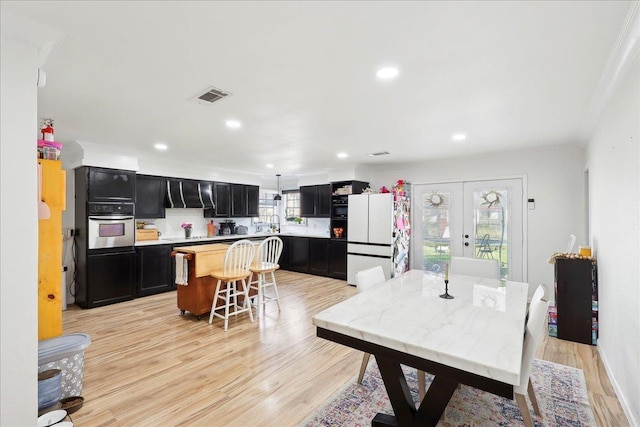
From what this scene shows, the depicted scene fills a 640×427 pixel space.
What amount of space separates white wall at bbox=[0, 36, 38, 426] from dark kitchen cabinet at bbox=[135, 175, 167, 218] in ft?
12.4

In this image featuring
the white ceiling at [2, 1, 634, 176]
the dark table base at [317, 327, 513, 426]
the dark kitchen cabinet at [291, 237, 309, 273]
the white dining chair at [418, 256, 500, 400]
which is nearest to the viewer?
the dark table base at [317, 327, 513, 426]

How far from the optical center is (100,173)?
14.5 ft

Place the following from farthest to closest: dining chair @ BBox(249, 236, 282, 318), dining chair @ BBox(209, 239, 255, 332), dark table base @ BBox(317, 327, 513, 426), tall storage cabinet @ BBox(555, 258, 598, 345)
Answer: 1. dining chair @ BBox(249, 236, 282, 318)
2. dining chair @ BBox(209, 239, 255, 332)
3. tall storage cabinet @ BBox(555, 258, 598, 345)
4. dark table base @ BBox(317, 327, 513, 426)

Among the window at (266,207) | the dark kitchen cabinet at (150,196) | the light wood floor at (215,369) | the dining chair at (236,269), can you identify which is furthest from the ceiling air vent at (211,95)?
the window at (266,207)

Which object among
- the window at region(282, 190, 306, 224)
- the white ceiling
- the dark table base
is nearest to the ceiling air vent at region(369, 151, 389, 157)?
the white ceiling

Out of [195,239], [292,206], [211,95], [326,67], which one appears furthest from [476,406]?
[292,206]

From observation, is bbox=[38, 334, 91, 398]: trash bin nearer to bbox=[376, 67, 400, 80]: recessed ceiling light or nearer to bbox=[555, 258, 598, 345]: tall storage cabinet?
bbox=[376, 67, 400, 80]: recessed ceiling light

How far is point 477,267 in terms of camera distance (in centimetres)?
343

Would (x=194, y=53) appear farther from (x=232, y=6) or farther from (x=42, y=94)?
(x=42, y=94)

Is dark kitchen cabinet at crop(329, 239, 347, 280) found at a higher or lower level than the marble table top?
lower

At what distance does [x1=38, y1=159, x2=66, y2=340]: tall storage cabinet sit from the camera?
2.24 m

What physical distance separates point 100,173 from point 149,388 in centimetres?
343

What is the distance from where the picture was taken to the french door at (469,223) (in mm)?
4758

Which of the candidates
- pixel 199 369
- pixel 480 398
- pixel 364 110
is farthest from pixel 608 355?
pixel 199 369
